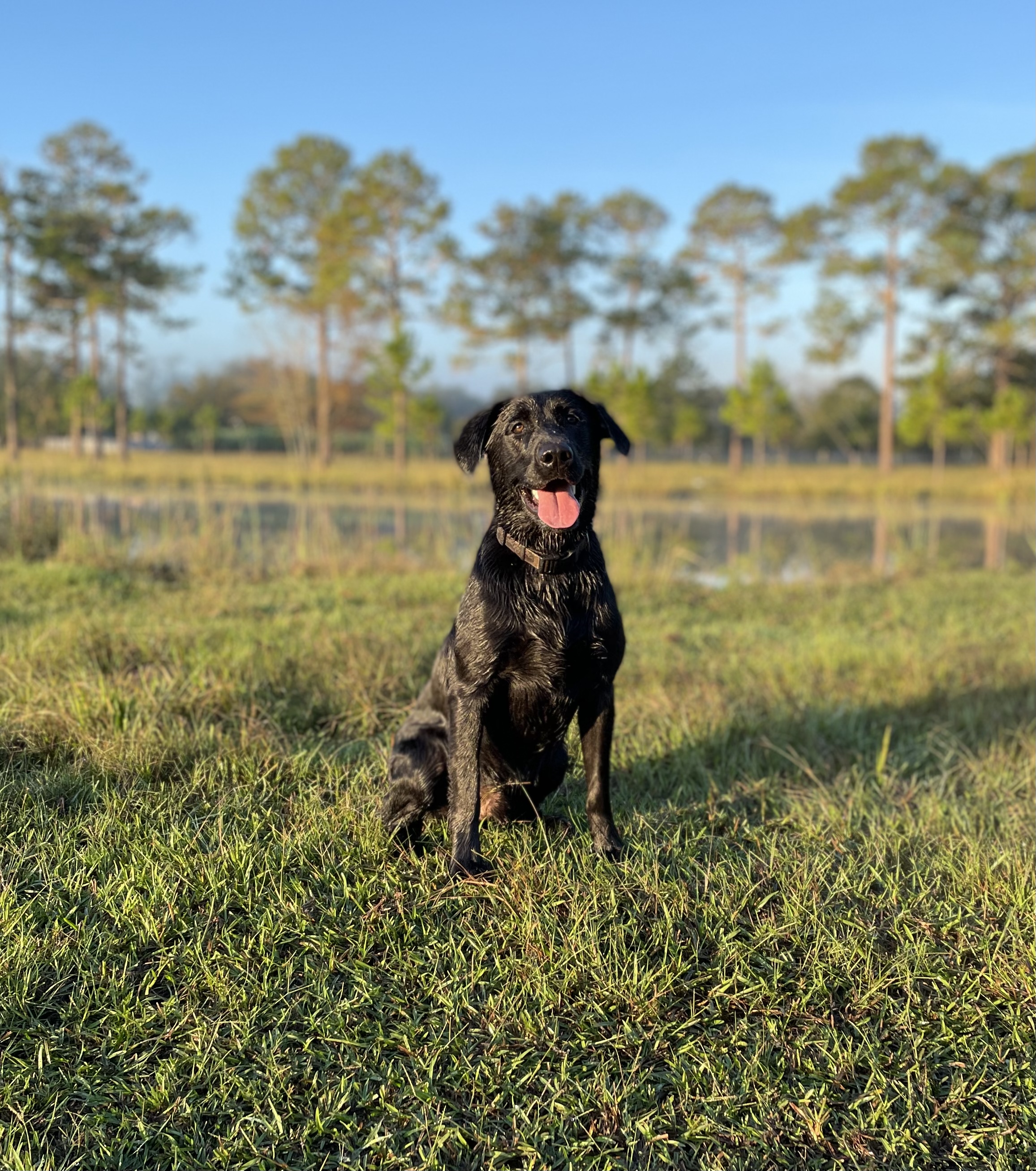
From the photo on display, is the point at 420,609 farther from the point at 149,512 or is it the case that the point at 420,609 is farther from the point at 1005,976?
the point at 149,512

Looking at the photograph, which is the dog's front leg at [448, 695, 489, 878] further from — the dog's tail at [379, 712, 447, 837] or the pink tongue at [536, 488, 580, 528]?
the pink tongue at [536, 488, 580, 528]

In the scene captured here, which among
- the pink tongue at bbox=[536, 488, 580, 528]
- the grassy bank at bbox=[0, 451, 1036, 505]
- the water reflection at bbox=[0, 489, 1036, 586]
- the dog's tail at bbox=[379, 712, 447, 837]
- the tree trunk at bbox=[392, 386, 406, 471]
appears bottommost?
the dog's tail at bbox=[379, 712, 447, 837]

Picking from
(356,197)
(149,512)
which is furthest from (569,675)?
(356,197)

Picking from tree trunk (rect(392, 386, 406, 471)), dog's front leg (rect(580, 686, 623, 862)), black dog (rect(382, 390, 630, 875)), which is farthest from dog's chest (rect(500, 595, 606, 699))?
tree trunk (rect(392, 386, 406, 471))

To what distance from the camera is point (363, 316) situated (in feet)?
117

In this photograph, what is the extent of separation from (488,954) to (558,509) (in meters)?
1.28

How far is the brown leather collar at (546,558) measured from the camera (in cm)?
272

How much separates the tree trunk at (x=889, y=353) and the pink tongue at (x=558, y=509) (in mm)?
34631

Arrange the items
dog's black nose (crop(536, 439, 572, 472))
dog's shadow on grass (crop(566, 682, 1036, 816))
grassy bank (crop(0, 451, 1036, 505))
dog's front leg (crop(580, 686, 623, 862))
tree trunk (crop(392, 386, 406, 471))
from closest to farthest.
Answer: dog's black nose (crop(536, 439, 572, 472)) → dog's front leg (crop(580, 686, 623, 862)) → dog's shadow on grass (crop(566, 682, 1036, 816)) → grassy bank (crop(0, 451, 1036, 505)) → tree trunk (crop(392, 386, 406, 471))

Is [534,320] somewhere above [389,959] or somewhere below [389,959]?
above

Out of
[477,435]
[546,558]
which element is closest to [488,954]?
[546,558]

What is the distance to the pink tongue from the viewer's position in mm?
2619

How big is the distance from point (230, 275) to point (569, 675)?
38636 mm

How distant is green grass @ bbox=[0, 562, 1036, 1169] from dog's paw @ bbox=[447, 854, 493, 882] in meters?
0.04
